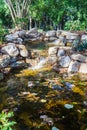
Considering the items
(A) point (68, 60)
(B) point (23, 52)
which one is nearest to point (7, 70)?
(B) point (23, 52)

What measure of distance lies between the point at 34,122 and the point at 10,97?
1522mm

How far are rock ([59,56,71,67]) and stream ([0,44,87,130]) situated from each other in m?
0.63

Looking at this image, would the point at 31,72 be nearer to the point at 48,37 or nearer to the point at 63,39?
the point at 63,39

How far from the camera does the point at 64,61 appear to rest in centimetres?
981

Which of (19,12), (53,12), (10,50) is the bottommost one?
(10,50)

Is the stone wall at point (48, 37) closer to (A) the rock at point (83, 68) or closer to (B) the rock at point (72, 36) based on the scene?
(B) the rock at point (72, 36)

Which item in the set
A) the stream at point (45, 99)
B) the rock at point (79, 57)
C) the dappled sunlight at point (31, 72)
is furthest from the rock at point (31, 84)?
the rock at point (79, 57)

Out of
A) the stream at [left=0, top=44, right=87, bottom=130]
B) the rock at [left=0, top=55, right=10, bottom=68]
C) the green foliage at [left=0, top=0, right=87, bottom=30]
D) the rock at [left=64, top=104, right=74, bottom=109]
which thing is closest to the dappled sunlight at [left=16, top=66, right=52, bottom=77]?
the stream at [left=0, top=44, right=87, bottom=130]

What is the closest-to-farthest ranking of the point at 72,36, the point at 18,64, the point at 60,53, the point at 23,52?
the point at 18,64 < the point at 60,53 < the point at 23,52 < the point at 72,36

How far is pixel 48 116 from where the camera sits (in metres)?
5.80

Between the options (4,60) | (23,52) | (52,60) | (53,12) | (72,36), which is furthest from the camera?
(53,12)

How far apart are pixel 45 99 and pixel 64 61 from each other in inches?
133

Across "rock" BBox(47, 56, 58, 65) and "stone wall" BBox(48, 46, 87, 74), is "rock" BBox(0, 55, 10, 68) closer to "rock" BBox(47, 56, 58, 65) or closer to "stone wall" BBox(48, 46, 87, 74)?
"rock" BBox(47, 56, 58, 65)

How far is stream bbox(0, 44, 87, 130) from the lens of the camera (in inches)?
218
